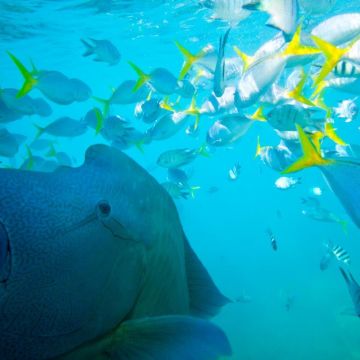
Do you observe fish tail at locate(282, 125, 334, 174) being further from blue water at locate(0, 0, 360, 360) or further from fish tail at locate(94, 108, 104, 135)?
blue water at locate(0, 0, 360, 360)

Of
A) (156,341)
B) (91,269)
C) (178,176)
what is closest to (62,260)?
(91,269)

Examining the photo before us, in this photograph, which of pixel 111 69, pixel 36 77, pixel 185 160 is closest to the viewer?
pixel 36 77

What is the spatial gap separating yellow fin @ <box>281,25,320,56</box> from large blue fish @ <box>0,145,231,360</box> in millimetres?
3422

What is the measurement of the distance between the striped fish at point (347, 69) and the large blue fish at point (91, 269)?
347cm

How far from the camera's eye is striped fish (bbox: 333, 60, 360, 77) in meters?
3.61

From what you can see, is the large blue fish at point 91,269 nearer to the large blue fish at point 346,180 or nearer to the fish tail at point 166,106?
the large blue fish at point 346,180

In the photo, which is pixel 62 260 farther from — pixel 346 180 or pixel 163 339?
pixel 346 180

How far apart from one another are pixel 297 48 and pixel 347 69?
597mm

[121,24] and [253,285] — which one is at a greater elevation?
[121,24]

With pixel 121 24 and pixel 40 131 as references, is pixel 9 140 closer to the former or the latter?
pixel 40 131

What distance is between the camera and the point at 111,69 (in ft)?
106

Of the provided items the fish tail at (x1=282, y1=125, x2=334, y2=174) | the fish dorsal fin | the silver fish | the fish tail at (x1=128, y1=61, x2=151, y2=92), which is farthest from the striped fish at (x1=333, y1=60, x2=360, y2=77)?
the silver fish

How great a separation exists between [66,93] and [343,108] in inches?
222

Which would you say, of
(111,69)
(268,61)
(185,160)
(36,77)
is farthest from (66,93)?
(111,69)
